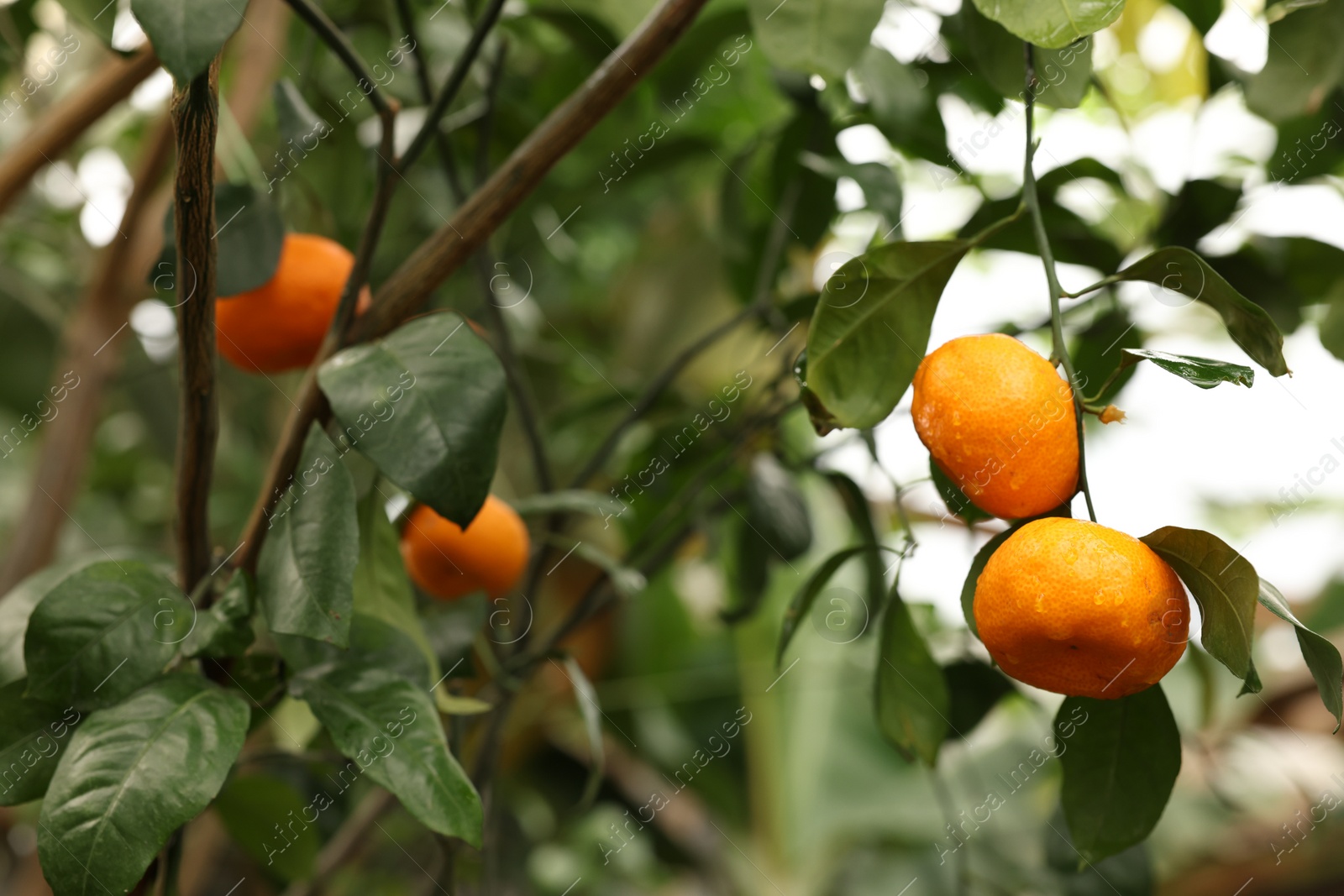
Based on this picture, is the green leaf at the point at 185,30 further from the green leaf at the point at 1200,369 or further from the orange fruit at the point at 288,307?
the green leaf at the point at 1200,369

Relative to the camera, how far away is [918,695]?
46 cm

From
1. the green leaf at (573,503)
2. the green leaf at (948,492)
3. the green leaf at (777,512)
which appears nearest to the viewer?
the green leaf at (948,492)

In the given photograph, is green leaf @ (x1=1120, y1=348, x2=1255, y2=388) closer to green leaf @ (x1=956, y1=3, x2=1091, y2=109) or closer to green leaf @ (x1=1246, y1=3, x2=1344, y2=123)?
green leaf @ (x1=956, y1=3, x2=1091, y2=109)

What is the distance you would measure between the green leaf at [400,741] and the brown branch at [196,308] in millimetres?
86

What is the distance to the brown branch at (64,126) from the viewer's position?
662mm

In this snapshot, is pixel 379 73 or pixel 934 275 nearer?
pixel 934 275

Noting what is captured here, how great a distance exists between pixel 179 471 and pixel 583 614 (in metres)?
0.29

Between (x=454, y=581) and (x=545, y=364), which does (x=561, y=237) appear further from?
(x=454, y=581)

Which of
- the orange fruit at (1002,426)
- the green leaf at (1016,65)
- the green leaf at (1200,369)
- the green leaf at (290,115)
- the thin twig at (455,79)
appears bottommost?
the green leaf at (1200,369)

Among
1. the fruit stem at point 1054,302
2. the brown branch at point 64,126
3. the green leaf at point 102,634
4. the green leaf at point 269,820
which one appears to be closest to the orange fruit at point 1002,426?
the fruit stem at point 1054,302

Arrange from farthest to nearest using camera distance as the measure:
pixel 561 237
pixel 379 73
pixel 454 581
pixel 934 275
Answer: pixel 561 237
pixel 379 73
pixel 454 581
pixel 934 275

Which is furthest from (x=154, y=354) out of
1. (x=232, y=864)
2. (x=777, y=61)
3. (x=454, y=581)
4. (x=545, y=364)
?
(x=777, y=61)

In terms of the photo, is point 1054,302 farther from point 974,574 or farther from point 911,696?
point 911,696

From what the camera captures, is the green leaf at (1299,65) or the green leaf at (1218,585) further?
the green leaf at (1299,65)
